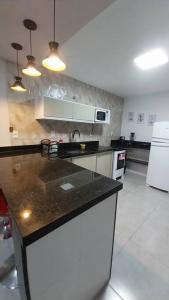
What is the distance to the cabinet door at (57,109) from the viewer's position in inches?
95.0

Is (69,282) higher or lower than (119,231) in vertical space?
higher

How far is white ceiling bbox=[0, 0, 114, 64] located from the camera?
107cm

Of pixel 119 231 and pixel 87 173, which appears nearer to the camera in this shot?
pixel 87 173

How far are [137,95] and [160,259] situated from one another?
396 centimetres

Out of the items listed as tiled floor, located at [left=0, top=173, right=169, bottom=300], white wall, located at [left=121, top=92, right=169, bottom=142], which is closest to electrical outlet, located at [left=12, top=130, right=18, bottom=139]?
tiled floor, located at [left=0, top=173, right=169, bottom=300]

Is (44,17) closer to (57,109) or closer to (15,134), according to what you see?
(57,109)

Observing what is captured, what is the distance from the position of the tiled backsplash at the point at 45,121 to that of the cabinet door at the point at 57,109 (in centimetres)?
32

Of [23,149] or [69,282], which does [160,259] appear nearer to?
[69,282]

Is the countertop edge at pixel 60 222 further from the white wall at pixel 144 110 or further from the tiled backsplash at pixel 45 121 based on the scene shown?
the white wall at pixel 144 110

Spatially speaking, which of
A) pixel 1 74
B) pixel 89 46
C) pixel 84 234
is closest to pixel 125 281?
pixel 84 234

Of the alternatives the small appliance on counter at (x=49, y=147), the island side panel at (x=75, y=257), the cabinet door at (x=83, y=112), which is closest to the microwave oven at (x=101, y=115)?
the cabinet door at (x=83, y=112)

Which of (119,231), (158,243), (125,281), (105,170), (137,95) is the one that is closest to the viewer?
(125,281)

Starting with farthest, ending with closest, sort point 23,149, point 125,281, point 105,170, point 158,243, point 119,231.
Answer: point 105,170 → point 23,149 → point 119,231 → point 158,243 → point 125,281

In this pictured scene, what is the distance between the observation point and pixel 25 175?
1302mm
